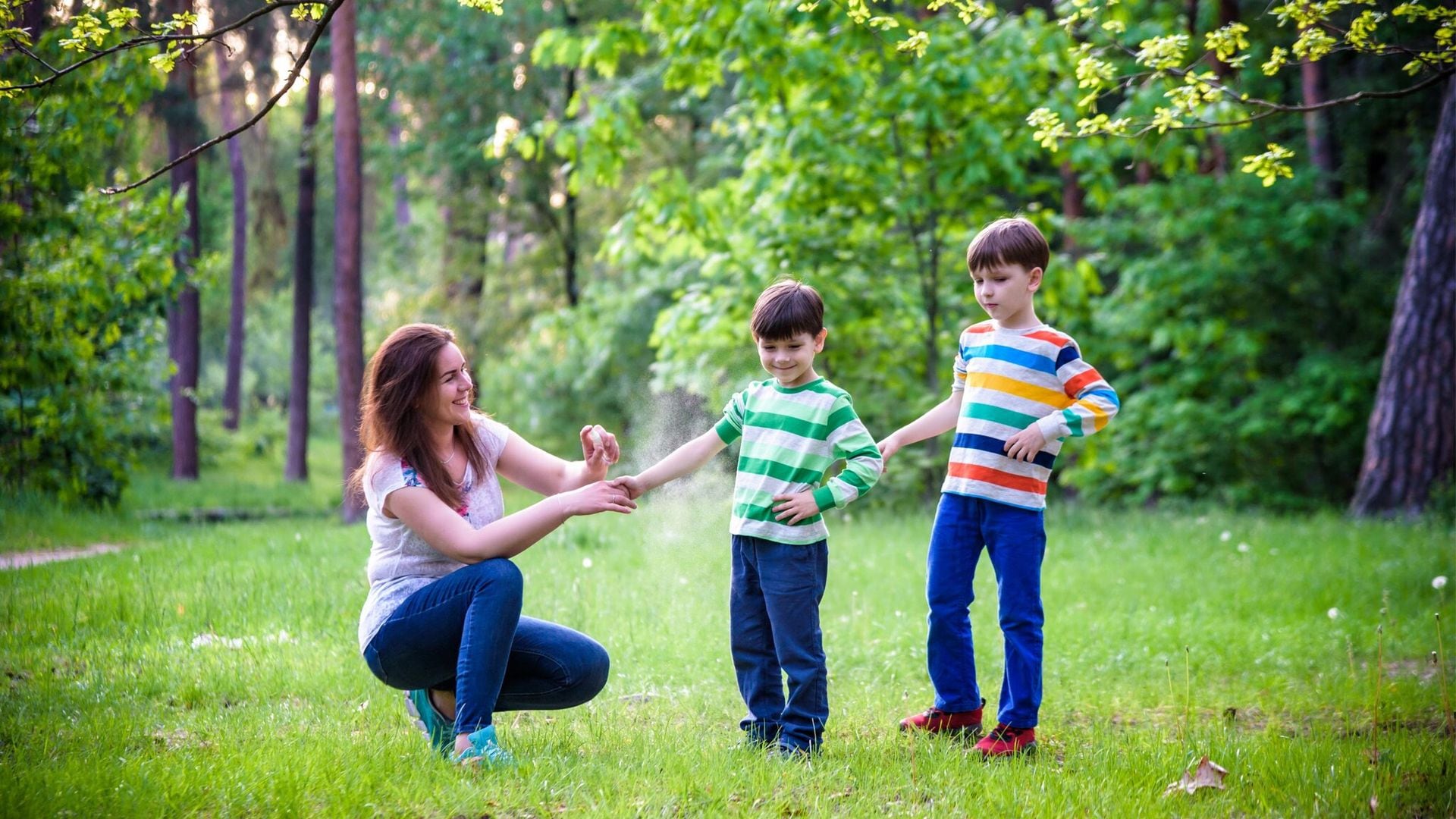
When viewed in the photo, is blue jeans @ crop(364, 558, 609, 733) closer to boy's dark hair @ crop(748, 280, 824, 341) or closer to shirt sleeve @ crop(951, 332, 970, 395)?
boy's dark hair @ crop(748, 280, 824, 341)

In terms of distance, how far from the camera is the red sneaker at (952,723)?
4.12 m

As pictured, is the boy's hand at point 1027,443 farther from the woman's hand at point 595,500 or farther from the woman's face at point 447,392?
the woman's face at point 447,392

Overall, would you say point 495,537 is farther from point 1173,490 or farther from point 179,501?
point 179,501

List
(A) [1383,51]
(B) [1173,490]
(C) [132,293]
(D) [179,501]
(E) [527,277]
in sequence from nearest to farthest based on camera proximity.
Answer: (A) [1383,51]
(C) [132,293]
(B) [1173,490]
(D) [179,501]
(E) [527,277]

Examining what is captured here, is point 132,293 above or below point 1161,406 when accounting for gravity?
above

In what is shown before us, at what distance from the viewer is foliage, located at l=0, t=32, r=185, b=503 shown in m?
8.73

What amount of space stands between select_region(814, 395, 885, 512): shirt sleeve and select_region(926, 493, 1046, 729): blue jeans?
0.47m

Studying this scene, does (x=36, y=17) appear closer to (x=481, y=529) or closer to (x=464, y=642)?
(x=481, y=529)

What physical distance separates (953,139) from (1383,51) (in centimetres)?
706

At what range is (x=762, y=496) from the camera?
3.72 meters

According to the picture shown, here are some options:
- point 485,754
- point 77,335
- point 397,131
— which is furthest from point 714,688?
point 397,131

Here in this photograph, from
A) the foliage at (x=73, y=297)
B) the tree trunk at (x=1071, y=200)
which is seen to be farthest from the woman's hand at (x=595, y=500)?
the tree trunk at (x=1071, y=200)

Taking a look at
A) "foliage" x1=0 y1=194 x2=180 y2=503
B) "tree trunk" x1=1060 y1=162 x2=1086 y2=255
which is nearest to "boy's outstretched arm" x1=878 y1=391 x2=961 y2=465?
"foliage" x1=0 y1=194 x2=180 y2=503

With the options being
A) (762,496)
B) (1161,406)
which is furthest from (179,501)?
(762,496)
